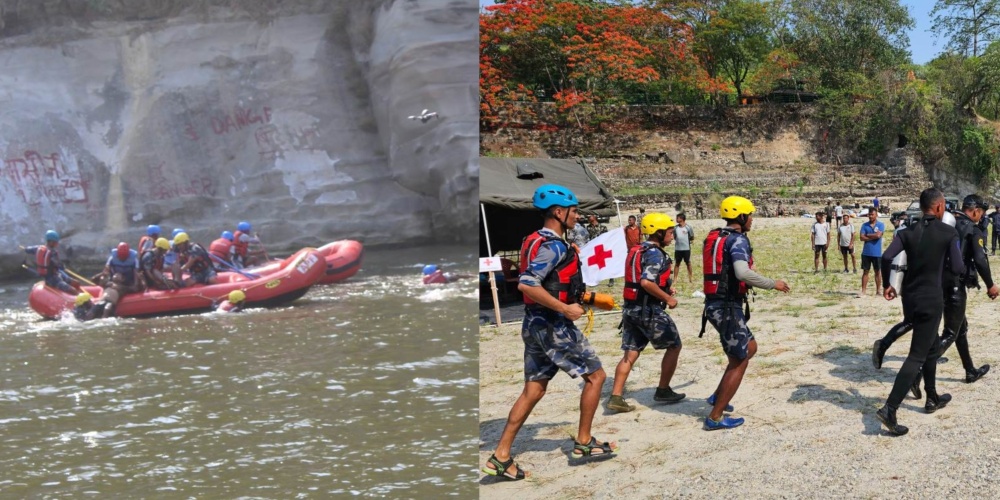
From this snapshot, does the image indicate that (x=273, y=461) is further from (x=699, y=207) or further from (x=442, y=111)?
(x=699, y=207)

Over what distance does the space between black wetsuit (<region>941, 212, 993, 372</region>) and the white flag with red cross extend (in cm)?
281

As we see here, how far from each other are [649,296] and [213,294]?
11.0m

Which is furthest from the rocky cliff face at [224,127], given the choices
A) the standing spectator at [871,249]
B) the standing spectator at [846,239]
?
the standing spectator at [871,249]

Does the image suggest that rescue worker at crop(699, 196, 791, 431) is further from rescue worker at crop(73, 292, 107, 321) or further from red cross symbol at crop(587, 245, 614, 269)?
rescue worker at crop(73, 292, 107, 321)

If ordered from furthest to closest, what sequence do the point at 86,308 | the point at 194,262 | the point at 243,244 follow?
the point at 243,244 → the point at 194,262 → the point at 86,308

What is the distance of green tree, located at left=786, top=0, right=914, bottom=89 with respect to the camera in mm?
13570

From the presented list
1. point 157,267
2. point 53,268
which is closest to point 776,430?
point 157,267

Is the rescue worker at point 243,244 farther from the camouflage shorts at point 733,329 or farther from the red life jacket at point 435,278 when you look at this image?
the camouflage shorts at point 733,329

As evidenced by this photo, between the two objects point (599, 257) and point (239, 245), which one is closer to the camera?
point (599, 257)

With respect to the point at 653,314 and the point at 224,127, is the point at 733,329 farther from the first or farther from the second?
the point at 224,127

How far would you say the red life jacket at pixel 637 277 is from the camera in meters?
3.64

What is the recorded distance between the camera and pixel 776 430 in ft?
11.1

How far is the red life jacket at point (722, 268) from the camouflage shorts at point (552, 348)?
2.61 ft

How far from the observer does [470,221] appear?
17109 millimetres
